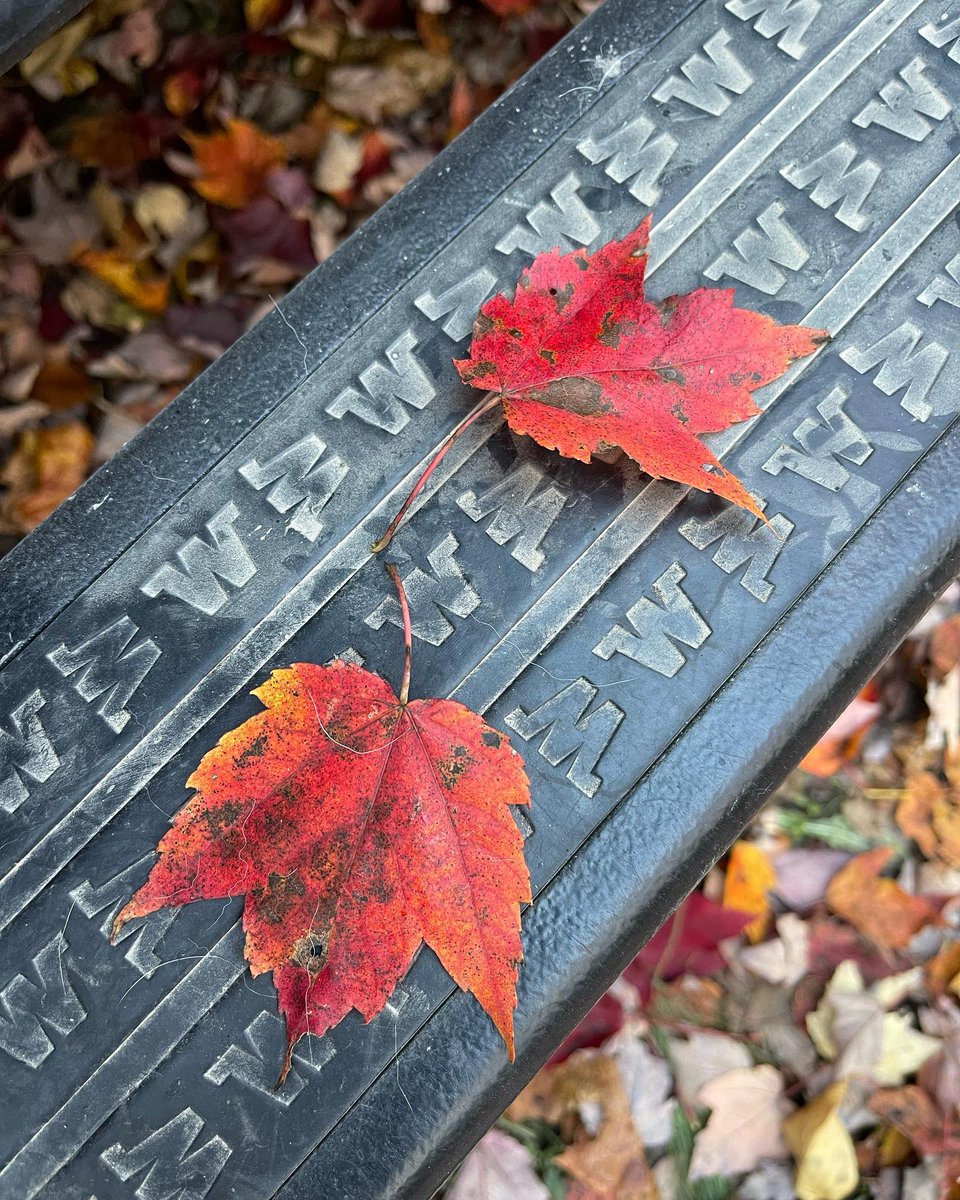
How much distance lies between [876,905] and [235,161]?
5.11 feet

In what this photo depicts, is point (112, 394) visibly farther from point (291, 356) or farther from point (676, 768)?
point (676, 768)

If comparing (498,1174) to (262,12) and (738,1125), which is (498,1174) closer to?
(738,1125)

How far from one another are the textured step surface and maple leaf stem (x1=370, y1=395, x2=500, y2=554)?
2 cm

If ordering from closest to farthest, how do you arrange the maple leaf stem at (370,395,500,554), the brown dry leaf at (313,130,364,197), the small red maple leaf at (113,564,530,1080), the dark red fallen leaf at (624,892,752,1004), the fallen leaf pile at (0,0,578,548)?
1. the small red maple leaf at (113,564,530,1080)
2. the maple leaf stem at (370,395,500,554)
3. the dark red fallen leaf at (624,892,752,1004)
4. the fallen leaf pile at (0,0,578,548)
5. the brown dry leaf at (313,130,364,197)

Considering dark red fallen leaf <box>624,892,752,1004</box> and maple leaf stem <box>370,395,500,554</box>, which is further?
dark red fallen leaf <box>624,892,752,1004</box>

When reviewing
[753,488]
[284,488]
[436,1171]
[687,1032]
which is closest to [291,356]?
[284,488]

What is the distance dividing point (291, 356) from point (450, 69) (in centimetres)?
95

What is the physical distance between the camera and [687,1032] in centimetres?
147

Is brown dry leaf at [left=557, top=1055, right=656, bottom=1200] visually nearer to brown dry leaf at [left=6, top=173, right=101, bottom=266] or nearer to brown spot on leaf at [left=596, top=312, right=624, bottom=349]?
brown spot on leaf at [left=596, top=312, right=624, bottom=349]

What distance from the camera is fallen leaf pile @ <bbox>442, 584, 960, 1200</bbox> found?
138 cm

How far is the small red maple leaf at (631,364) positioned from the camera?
0.96 meters

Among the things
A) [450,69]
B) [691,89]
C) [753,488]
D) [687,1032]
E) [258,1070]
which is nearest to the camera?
[258,1070]

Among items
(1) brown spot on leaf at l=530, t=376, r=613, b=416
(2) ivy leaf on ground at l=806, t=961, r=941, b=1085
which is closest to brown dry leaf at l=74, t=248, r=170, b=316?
(1) brown spot on leaf at l=530, t=376, r=613, b=416

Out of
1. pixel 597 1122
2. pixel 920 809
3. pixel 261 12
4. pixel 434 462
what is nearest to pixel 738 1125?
pixel 597 1122
